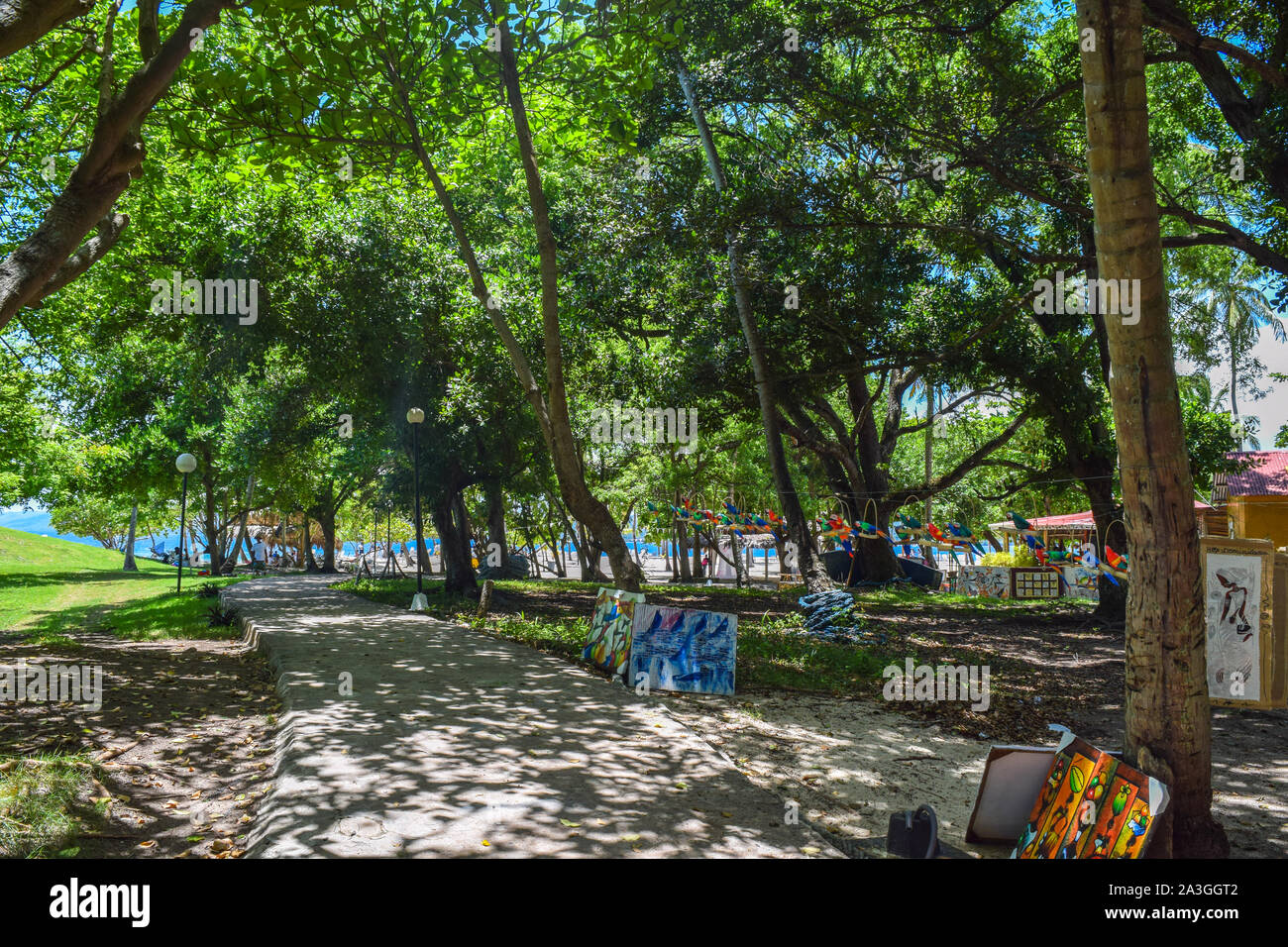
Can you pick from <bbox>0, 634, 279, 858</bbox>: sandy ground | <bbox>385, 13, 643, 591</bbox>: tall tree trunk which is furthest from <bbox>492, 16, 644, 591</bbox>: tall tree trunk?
<bbox>0, 634, 279, 858</bbox>: sandy ground

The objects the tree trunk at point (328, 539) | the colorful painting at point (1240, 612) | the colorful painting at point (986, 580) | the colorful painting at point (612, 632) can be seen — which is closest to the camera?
the colorful painting at point (1240, 612)

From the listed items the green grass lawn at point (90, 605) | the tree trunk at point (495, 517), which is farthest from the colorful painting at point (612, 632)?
the tree trunk at point (495, 517)

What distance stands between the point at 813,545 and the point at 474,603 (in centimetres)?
778

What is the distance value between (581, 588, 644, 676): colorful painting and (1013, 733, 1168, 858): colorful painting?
5.28 meters

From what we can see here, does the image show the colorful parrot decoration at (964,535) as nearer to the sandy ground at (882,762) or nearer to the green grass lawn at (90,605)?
the sandy ground at (882,762)

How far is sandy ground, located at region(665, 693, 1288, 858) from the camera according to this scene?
5223 millimetres

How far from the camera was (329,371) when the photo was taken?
16281mm

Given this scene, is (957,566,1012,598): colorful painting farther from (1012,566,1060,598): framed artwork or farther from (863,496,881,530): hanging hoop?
(863,496,881,530): hanging hoop

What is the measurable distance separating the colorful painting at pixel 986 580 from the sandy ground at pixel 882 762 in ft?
55.6

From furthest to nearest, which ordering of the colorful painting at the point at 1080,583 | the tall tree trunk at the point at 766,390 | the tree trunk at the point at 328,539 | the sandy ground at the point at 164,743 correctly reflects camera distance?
the tree trunk at the point at 328,539 → the colorful painting at the point at 1080,583 → the tall tree trunk at the point at 766,390 → the sandy ground at the point at 164,743

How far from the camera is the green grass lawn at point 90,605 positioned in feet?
44.6

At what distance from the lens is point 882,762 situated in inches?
259

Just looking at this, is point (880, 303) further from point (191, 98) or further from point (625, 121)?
point (191, 98)

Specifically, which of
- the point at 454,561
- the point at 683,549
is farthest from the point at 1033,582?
the point at 454,561
